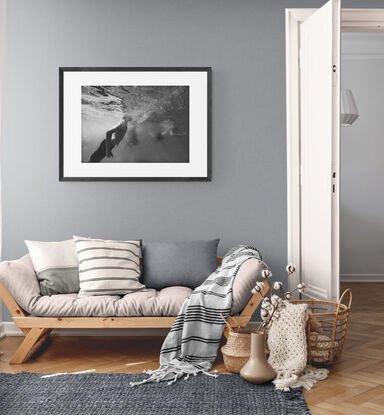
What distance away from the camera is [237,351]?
2896 mm

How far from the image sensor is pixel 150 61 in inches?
154

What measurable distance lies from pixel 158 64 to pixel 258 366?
2417mm

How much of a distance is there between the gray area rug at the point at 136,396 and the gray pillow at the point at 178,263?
2.67 ft

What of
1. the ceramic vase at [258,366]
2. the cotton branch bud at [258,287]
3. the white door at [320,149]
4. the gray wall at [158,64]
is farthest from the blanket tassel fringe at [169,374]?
the gray wall at [158,64]

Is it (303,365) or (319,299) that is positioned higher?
(319,299)

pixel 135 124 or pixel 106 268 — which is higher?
pixel 135 124

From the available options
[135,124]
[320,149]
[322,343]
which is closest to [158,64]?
[135,124]

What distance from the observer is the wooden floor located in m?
2.49

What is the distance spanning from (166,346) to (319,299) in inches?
47.4

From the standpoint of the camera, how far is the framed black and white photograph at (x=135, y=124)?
12.8 ft

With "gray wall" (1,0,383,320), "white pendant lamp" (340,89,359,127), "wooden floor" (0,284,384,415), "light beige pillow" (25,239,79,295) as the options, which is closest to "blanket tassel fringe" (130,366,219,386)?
"wooden floor" (0,284,384,415)

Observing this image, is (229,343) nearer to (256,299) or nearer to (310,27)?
(256,299)

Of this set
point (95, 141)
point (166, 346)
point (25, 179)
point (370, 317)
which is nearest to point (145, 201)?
point (95, 141)

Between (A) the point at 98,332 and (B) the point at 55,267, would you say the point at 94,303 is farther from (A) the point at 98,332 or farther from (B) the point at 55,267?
(A) the point at 98,332
